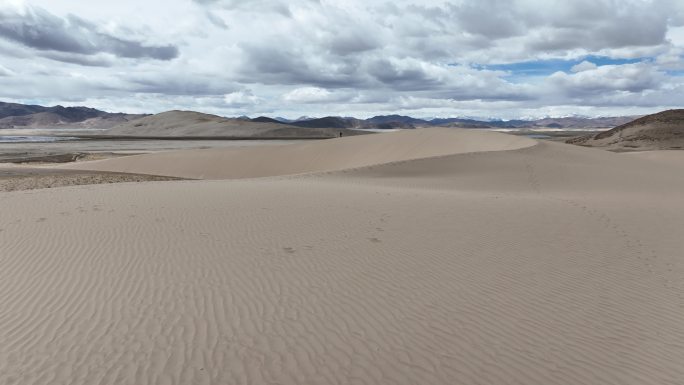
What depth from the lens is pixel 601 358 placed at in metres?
4.86

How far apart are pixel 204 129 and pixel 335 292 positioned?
Result: 12755cm

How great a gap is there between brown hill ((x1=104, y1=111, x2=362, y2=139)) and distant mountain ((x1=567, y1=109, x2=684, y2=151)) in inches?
2740

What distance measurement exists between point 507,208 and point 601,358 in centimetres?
769

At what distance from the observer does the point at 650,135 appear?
57.9m

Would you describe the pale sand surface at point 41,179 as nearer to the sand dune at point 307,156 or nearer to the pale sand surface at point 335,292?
the pale sand surface at point 335,292

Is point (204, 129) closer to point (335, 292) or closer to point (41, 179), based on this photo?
point (41, 179)

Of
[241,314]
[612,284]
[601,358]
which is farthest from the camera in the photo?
[612,284]

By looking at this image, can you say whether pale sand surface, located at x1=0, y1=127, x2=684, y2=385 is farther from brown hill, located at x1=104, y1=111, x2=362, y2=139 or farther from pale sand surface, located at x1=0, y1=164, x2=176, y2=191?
brown hill, located at x1=104, y1=111, x2=362, y2=139

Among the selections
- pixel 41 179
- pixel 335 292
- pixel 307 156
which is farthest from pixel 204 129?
pixel 335 292

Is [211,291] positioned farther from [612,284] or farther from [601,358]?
[612,284]

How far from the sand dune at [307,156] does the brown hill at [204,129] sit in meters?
79.3

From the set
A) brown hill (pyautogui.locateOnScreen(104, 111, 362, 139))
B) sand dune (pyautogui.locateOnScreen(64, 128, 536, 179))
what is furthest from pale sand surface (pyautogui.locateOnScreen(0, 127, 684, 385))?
brown hill (pyautogui.locateOnScreen(104, 111, 362, 139))

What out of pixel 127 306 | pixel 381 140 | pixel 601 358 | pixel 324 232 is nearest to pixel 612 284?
pixel 601 358

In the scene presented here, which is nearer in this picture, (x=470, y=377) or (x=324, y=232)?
(x=470, y=377)
